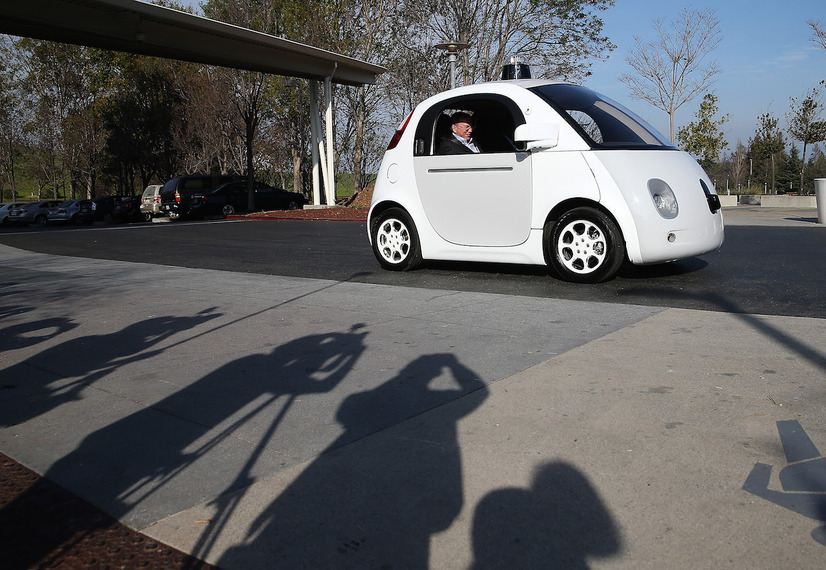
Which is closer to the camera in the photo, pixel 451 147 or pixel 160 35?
pixel 451 147

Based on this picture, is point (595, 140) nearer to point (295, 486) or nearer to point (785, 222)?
point (295, 486)

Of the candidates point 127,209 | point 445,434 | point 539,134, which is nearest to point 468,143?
point 539,134

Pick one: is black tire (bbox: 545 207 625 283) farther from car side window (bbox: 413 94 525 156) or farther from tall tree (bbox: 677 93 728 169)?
tall tree (bbox: 677 93 728 169)

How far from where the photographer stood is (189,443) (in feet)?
10.7

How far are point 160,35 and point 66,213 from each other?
19393 millimetres

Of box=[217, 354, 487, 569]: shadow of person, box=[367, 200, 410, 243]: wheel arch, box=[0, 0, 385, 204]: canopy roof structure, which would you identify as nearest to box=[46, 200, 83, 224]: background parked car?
box=[0, 0, 385, 204]: canopy roof structure

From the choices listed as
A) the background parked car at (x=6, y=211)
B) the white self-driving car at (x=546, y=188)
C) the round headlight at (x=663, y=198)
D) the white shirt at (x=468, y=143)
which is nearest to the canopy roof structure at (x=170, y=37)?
the white self-driving car at (x=546, y=188)

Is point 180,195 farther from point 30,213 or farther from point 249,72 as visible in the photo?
point 30,213

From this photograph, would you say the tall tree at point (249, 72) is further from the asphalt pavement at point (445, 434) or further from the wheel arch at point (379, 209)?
the asphalt pavement at point (445, 434)

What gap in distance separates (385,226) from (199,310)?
2809 mm

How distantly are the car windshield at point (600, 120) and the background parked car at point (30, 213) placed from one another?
1697 inches

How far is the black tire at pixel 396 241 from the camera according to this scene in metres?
8.38

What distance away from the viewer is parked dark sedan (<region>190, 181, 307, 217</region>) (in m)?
33.3

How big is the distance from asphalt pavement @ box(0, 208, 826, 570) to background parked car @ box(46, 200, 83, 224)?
37.9m
